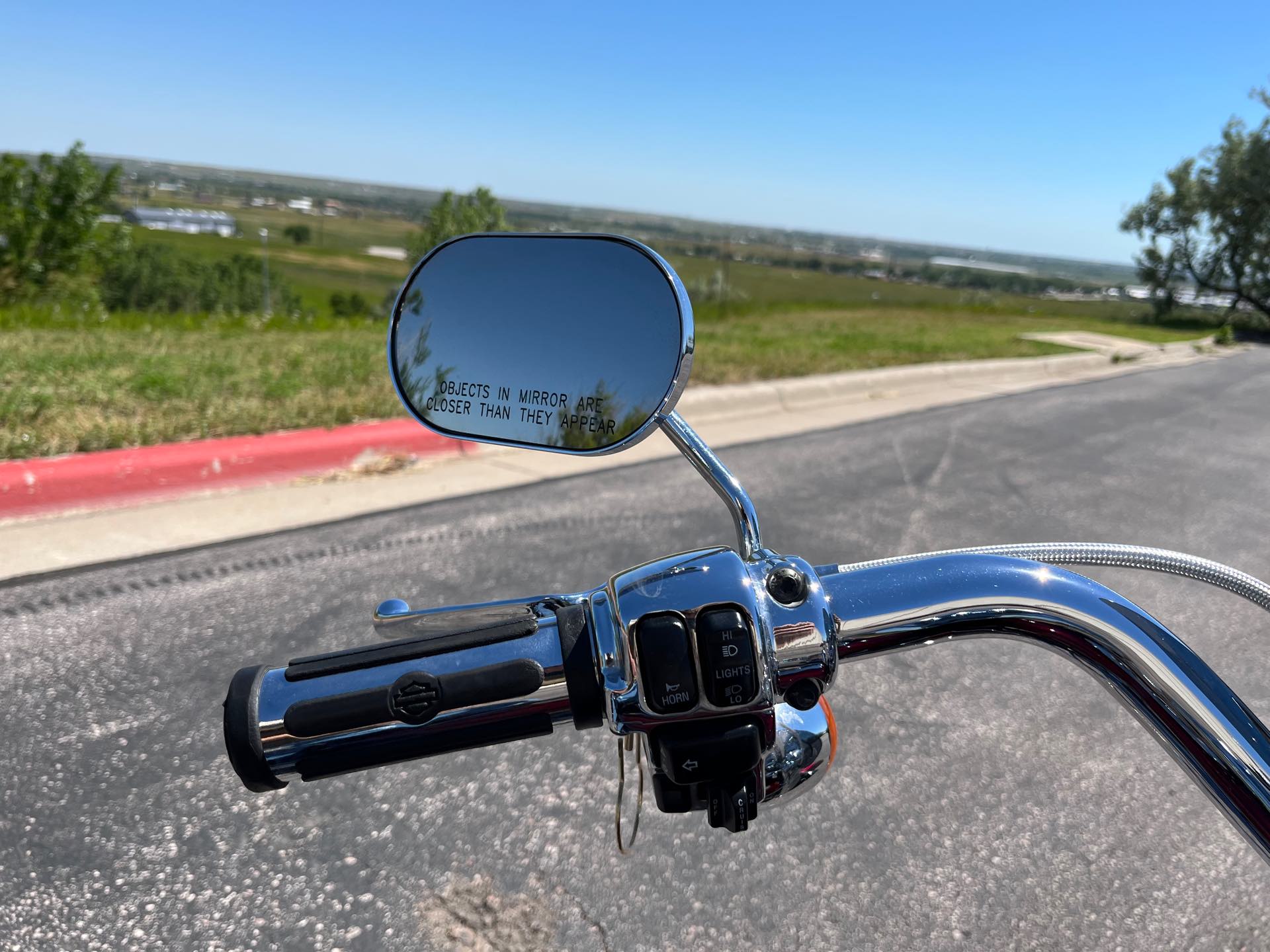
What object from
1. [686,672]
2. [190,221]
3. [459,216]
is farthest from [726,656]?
[190,221]

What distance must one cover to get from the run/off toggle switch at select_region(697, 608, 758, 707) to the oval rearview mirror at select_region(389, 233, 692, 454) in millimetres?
249

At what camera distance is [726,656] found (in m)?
0.86

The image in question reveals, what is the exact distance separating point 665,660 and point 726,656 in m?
0.06

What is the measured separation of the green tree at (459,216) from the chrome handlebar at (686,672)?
33.1 m

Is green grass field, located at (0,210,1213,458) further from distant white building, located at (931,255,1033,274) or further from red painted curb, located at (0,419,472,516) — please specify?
distant white building, located at (931,255,1033,274)

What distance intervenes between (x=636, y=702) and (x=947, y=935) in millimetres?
1698

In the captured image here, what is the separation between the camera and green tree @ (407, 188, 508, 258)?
112 feet

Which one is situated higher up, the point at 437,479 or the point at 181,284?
the point at 437,479

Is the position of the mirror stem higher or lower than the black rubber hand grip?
higher

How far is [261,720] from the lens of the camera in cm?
88

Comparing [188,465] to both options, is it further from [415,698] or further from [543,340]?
[415,698]

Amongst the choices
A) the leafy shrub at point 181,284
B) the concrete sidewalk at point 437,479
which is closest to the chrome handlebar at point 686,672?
the concrete sidewalk at point 437,479

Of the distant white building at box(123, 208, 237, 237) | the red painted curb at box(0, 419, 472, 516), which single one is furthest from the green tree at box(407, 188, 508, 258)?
the red painted curb at box(0, 419, 472, 516)

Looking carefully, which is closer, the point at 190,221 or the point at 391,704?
the point at 391,704
